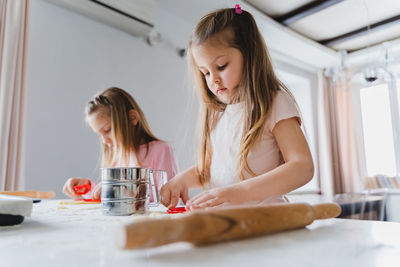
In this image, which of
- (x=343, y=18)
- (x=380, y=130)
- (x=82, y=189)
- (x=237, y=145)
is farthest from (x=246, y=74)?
(x=380, y=130)

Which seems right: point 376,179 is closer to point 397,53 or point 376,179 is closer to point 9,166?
point 397,53

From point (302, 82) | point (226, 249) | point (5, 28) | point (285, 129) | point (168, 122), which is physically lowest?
point (226, 249)

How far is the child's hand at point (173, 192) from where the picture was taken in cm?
74

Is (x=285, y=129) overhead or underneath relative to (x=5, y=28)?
underneath

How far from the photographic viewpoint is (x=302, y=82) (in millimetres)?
4879

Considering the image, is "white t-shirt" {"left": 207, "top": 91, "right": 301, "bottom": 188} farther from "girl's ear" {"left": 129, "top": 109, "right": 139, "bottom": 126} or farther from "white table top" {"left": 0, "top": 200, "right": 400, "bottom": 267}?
"girl's ear" {"left": 129, "top": 109, "right": 139, "bottom": 126}

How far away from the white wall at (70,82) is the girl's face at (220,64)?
1616mm

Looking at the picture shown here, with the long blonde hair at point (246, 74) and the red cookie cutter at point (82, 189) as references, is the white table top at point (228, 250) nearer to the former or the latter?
the long blonde hair at point (246, 74)

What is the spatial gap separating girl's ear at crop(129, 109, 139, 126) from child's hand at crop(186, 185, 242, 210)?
108cm

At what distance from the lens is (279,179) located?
25.9 inches

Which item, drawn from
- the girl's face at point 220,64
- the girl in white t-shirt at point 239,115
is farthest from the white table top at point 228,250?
the girl's face at point 220,64

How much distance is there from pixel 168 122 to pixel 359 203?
5.73ft

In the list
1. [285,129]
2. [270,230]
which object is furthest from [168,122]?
[270,230]

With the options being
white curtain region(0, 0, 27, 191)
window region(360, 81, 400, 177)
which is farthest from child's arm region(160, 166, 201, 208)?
window region(360, 81, 400, 177)
